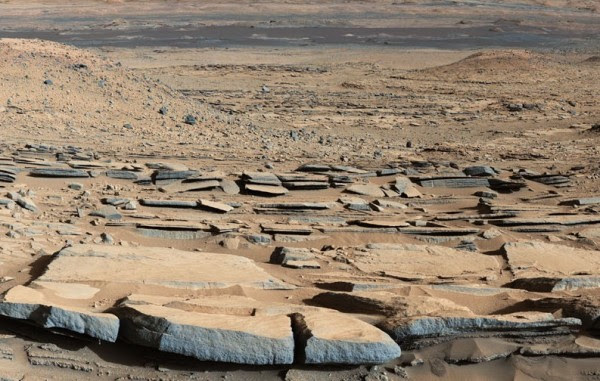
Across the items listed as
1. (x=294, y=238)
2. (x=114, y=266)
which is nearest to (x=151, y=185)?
(x=294, y=238)

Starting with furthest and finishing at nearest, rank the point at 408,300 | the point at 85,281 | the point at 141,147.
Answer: the point at 141,147 < the point at 85,281 < the point at 408,300

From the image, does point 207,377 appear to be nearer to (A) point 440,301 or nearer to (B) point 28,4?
(A) point 440,301

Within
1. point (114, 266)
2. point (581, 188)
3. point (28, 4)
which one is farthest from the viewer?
point (28, 4)

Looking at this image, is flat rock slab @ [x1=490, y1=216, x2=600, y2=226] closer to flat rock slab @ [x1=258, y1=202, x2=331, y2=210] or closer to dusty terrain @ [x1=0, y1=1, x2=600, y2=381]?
dusty terrain @ [x1=0, y1=1, x2=600, y2=381]

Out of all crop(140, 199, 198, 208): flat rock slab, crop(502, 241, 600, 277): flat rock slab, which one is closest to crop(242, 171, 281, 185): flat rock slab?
crop(140, 199, 198, 208): flat rock slab

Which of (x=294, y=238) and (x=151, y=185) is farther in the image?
(x=151, y=185)

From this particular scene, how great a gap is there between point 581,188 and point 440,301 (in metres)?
5.56

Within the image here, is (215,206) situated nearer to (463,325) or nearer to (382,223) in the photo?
(382,223)

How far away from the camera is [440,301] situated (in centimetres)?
535

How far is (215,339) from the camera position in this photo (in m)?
4.55

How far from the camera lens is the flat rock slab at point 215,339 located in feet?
14.9

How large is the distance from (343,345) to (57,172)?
569 centimetres

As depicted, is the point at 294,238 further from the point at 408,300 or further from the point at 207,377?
the point at 207,377

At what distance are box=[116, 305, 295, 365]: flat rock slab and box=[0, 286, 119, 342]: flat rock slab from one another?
0.13 metres
